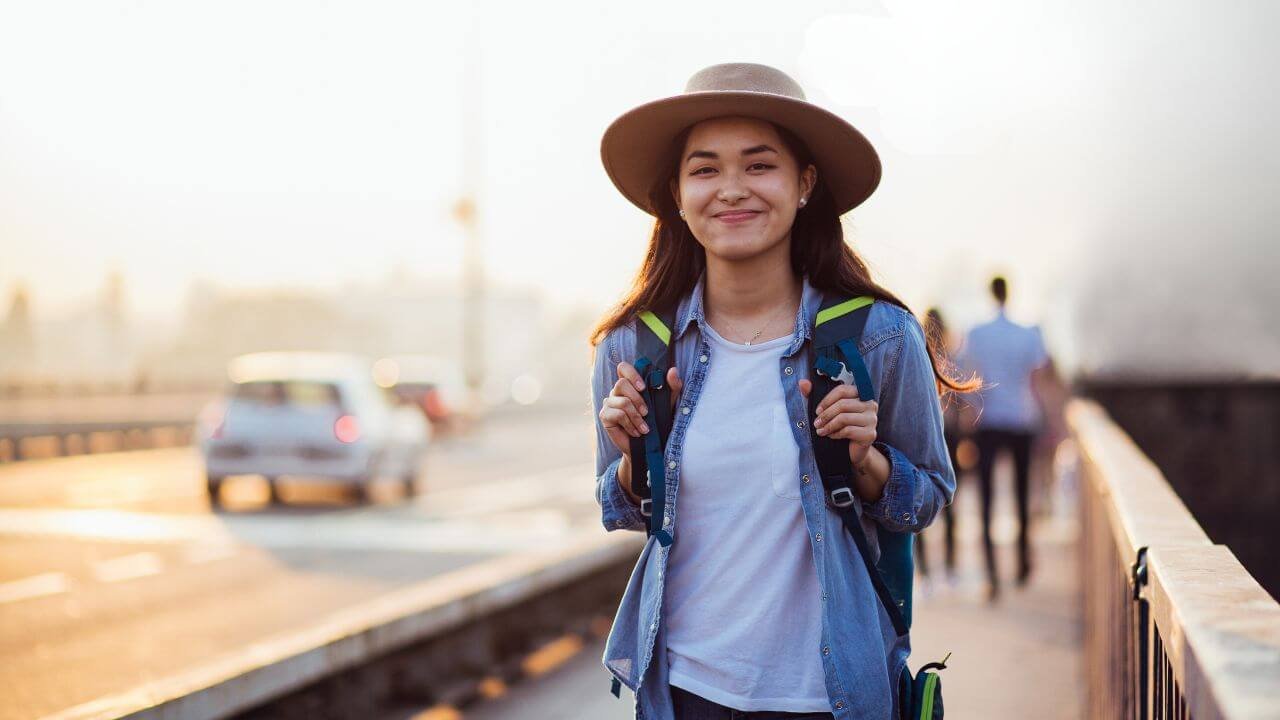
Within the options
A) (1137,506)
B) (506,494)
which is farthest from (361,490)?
(1137,506)

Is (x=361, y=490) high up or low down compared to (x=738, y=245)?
down

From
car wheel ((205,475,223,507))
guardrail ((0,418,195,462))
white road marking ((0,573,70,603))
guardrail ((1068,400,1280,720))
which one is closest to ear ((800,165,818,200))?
guardrail ((1068,400,1280,720))

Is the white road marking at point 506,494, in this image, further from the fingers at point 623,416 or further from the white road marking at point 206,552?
the fingers at point 623,416

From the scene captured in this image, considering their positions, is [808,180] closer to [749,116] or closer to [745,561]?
[749,116]

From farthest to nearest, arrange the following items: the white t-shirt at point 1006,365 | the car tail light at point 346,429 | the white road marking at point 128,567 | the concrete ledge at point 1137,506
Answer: the car tail light at point 346,429 < the white road marking at point 128,567 < the white t-shirt at point 1006,365 < the concrete ledge at point 1137,506

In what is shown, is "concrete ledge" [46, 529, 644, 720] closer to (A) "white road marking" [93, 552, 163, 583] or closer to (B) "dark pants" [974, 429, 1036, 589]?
(B) "dark pants" [974, 429, 1036, 589]

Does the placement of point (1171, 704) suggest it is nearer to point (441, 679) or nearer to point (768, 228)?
point (768, 228)

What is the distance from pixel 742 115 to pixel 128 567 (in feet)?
31.9

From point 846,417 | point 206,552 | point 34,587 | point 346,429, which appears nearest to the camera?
point 846,417

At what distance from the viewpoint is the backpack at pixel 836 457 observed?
2531 mm

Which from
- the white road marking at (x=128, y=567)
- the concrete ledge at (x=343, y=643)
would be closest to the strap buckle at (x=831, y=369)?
the concrete ledge at (x=343, y=643)

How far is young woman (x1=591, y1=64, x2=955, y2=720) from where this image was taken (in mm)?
2533

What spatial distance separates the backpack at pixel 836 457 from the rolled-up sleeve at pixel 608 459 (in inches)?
2.7

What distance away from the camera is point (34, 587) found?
398 inches
